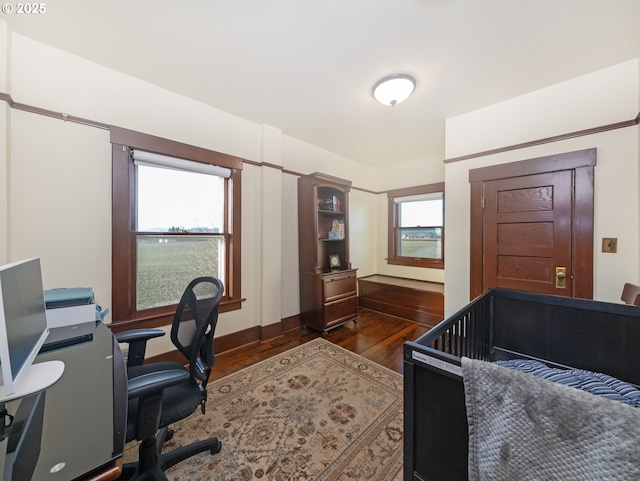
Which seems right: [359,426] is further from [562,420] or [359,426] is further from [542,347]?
[562,420]

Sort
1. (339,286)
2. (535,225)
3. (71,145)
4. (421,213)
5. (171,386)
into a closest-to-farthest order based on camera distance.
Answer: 1. (171,386)
2. (71,145)
3. (535,225)
4. (339,286)
5. (421,213)

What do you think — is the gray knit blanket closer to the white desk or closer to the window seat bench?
the white desk

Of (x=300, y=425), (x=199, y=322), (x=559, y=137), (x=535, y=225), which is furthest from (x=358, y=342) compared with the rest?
(x=559, y=137)

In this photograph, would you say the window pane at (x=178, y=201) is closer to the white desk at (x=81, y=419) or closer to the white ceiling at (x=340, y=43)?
the white ceiling at (x=340, y=43)

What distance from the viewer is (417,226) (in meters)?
4.26

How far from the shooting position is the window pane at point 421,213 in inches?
158

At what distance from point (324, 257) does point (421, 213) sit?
6.26 ft

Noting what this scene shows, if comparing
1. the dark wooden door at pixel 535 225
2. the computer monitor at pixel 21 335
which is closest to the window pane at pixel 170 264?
the computer monitor at pixel 21 335

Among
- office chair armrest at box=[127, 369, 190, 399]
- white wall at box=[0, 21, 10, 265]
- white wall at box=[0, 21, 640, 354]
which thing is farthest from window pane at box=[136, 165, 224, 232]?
office chair armrest at box=[127, 369, 190, 399]

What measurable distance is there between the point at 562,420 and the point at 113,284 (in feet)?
8.85

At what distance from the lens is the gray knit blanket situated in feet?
1.67

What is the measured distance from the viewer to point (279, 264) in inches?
123

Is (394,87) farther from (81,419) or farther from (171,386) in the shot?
(81,419)

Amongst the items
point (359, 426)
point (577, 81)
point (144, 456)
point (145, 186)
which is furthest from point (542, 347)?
point (145, 186)
